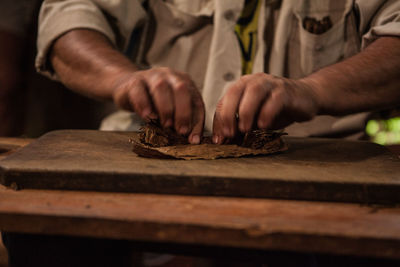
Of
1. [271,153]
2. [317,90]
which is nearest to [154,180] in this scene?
[271,153]

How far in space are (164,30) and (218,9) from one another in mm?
296

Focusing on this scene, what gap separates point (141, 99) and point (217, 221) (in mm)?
452

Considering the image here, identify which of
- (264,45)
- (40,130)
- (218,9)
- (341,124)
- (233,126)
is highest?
(218,9)

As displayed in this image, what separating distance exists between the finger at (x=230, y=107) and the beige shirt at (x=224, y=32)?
0.71 m

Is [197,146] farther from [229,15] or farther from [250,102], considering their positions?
[229,15]

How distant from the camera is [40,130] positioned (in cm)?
295

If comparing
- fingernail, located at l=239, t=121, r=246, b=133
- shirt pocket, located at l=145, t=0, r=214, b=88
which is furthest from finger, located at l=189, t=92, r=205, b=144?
shirt pocket, located at l=145, t=0, r=214, b=88

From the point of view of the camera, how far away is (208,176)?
754 millimetres

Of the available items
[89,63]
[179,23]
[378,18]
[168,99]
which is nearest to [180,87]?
[168,99]

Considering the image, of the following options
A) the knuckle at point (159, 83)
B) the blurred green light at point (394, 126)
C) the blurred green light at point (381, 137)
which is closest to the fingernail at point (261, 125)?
the knuckle at point (159, 83)

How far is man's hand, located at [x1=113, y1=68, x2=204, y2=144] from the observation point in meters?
0.96

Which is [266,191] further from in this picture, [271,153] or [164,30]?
[164,30]

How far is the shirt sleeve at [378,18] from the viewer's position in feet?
4.68

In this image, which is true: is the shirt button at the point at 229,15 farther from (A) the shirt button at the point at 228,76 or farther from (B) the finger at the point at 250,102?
(B) the finger at the point at 250,102
